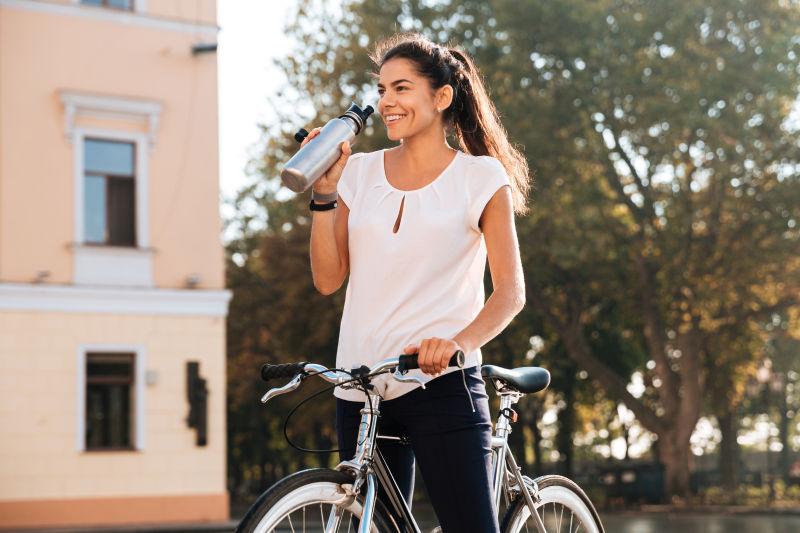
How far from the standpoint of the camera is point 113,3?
22.9 metres

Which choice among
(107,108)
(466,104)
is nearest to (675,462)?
(107,108)

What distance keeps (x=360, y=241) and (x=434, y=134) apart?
354mm

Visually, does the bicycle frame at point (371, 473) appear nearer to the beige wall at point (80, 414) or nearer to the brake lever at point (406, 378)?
the brake lever at point (406, 378)

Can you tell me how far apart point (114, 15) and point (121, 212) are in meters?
3.17

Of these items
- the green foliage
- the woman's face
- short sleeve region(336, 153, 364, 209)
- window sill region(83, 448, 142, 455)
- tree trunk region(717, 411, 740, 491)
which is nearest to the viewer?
the woman's face

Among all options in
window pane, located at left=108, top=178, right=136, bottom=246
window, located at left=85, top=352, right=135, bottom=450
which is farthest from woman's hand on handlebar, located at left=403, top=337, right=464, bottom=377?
window pane, located at left=108, top=178, right=136, bottom=246

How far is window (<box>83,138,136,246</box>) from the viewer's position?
73.3 ft

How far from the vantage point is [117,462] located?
22.1 metres

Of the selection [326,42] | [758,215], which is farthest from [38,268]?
[758,215]

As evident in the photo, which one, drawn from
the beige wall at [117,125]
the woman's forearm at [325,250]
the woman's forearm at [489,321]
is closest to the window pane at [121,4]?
the beige wall at [117,125]

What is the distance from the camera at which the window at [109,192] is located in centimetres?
2234

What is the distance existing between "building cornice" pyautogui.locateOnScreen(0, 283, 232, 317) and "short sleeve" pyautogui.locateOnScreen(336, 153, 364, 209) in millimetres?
18791

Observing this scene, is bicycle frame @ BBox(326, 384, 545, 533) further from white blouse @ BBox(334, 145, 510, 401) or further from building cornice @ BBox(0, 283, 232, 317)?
building cornice @ BBox(0, 283, 232, 317)

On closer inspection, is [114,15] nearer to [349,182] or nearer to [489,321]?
[349,182]
